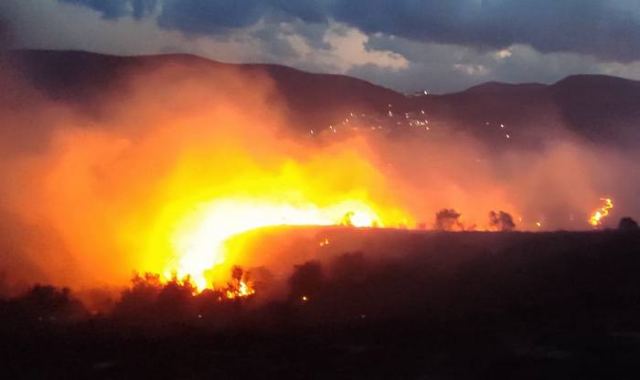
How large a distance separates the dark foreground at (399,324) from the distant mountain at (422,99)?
68.0ft

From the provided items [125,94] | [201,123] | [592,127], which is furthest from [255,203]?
[592,127]

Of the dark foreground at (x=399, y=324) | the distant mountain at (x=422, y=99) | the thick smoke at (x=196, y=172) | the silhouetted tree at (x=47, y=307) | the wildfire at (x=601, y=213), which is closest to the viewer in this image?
the dark foreground at (x=399, y=324)

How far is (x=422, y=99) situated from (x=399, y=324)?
3576 cm

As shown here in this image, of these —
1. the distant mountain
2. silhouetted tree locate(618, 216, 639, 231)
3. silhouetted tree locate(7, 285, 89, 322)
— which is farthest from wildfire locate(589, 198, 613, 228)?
silhouetted tree locate(7, 285, 89, 322)

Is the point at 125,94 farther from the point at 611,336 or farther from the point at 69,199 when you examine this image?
the point at 611,336

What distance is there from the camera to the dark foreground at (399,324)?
995cm

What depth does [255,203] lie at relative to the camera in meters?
26.9

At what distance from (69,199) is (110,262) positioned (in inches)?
155

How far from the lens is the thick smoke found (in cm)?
2508

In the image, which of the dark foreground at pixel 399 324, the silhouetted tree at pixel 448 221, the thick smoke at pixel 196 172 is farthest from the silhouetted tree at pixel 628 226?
the silhouetted tree at pixel 448 221

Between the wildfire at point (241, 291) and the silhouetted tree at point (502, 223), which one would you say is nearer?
the wildfire at point (241, 291)

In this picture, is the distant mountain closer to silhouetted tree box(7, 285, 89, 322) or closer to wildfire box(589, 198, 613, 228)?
wildfire box(589, 198, 613, 228)

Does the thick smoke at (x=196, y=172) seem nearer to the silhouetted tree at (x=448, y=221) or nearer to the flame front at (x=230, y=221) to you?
the flame front at (x=230, y=221)

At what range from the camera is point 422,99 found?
46.7m
